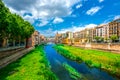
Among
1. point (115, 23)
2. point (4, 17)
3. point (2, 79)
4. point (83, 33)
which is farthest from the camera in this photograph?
point (83, 33)

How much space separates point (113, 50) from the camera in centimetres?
5931

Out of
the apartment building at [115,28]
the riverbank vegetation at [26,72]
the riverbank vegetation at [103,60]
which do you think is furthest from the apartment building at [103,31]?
the riverbank vegetation at [26,72]

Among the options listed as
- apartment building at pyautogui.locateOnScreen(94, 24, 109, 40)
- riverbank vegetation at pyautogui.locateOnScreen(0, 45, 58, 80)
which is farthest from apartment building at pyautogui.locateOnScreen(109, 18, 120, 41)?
riverbank vegetation at pyautogui.locateOnScreen(0, 45, 58, 80)

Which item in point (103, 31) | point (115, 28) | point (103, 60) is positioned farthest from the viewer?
point (103, 31)

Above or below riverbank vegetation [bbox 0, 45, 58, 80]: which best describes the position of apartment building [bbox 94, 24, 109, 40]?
above

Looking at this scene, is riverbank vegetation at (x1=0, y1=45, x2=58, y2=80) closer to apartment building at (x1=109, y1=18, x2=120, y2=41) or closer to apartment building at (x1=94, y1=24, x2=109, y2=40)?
apartment building at (x1=109, y1=18, x2=120, y2=41)

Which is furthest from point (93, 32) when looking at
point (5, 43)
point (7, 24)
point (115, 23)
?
point (7, 24)

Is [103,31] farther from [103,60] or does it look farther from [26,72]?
[26,72]

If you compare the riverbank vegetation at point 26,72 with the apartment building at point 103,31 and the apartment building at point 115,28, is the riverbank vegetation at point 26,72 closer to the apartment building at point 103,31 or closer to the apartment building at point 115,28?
the apartment building at point 115,28

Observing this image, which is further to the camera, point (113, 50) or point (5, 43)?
point (113, 50)

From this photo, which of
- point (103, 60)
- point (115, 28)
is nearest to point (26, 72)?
point (103, 60)

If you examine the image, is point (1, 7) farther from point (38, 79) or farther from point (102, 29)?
point (102, 29)

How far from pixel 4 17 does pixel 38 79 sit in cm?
1278

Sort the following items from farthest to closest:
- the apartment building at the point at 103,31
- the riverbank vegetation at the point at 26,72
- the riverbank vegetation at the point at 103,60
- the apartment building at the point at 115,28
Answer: the apartment building at the point at 103,31 → the apartment building at the point at 115,28 → the riverbank vegetation at the point at 103,60 → the riverbank vegetation at the point at 26,72
